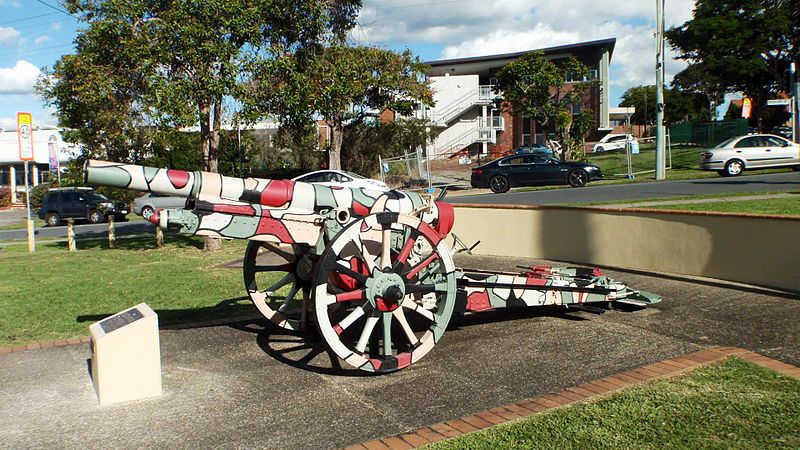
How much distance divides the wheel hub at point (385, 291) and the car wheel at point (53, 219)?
89.0 ft

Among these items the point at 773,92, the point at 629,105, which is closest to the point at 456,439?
the point at 773,92

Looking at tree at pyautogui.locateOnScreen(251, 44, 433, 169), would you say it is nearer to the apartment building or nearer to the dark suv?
→ the dark suv

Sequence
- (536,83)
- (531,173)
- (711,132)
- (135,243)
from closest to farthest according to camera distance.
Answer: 1. (135,243)
2. (531,173)
3. (536,83)
4. (711,132)

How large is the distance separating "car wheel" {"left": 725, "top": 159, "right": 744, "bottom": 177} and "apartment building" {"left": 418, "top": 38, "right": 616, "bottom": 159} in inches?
1073

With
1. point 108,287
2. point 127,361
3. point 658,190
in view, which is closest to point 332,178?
point 658,190

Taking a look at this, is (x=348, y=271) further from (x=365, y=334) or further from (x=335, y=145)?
(x=335, y=145)

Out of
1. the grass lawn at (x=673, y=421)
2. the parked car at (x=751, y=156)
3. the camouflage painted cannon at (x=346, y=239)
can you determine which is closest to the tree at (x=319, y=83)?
the camouflage painted cannon at (x=346, y=239)

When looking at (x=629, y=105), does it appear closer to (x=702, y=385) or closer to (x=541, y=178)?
(x=541, y=178)

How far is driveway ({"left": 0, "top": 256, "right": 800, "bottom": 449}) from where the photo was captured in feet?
15.9

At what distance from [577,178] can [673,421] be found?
21852 millimetres

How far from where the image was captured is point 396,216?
5.80 m

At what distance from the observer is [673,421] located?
4.51 meters

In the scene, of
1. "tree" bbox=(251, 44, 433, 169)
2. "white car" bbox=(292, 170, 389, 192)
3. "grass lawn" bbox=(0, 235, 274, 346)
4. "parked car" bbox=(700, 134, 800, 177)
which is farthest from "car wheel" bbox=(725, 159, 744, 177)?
"grass lawn" bbox=(0, 235, 274, 346)

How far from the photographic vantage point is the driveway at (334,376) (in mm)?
4852
